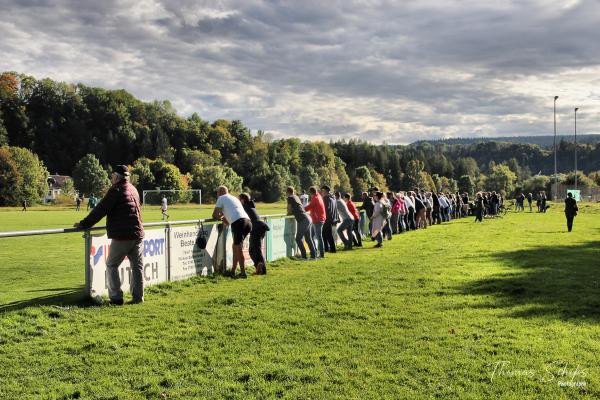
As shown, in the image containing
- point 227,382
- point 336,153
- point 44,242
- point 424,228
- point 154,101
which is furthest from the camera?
point 336,153

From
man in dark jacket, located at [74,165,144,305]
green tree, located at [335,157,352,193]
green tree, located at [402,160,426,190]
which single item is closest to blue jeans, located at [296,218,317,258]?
man in dark jacket, located at [74,165,144,305]

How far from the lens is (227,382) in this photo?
Result: 5.14 m

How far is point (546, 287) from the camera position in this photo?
9.71 meters

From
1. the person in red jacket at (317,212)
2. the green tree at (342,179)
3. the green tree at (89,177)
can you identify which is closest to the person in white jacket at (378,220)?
the person in red jacket at (317,212)

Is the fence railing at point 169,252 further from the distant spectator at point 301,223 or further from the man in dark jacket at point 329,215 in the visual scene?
the man in dark jacket at point 329,215

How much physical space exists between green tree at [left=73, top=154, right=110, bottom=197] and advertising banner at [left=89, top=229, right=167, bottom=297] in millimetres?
93850

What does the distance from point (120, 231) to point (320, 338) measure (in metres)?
3.88

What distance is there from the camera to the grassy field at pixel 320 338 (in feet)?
16.5

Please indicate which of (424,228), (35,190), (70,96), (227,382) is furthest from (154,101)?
(227,382)

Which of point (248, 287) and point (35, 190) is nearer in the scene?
point (248, 287)

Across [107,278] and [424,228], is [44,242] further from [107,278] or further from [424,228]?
[424,228]

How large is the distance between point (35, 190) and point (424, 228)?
69.0 m

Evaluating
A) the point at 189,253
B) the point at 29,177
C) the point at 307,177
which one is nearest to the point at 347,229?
the point at 189,253

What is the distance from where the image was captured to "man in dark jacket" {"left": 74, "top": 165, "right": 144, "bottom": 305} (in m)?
8.70
